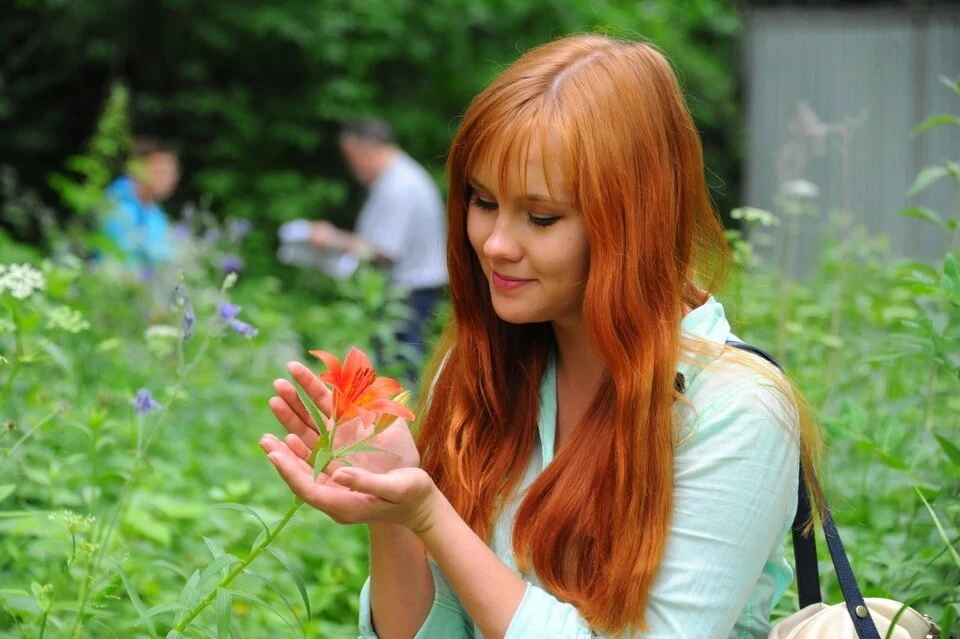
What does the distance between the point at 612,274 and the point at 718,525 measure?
0.33 metres

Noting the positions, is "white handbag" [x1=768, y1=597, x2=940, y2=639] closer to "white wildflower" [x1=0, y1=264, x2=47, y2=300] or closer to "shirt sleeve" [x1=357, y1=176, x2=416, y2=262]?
"white wildflower" [x1=0, y1=264, x2=47, y2=300]

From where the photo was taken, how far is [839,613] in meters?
1.54

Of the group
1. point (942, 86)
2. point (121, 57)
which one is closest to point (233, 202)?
→ point (121, 57)

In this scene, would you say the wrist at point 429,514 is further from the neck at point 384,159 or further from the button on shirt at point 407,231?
the neck at point 384,159

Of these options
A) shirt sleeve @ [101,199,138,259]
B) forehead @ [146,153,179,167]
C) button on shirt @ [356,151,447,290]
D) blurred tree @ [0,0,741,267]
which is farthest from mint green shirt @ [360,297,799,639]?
blurred tree @ [0,0,741,267]

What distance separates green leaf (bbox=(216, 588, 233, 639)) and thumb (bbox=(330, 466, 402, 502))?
0.61 ft

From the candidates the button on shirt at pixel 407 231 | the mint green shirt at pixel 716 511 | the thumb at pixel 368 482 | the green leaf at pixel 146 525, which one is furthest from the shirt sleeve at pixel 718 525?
the button on shirt at pixel 407 231

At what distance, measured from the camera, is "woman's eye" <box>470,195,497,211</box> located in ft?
5.38

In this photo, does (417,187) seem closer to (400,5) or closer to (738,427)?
(400,5)

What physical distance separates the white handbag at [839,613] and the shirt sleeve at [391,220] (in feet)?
16.1

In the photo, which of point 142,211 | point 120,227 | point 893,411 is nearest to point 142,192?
point 142,211

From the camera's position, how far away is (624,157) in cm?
156

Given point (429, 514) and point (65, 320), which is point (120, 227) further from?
point (429, 514)

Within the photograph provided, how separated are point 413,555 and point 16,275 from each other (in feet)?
2.39
